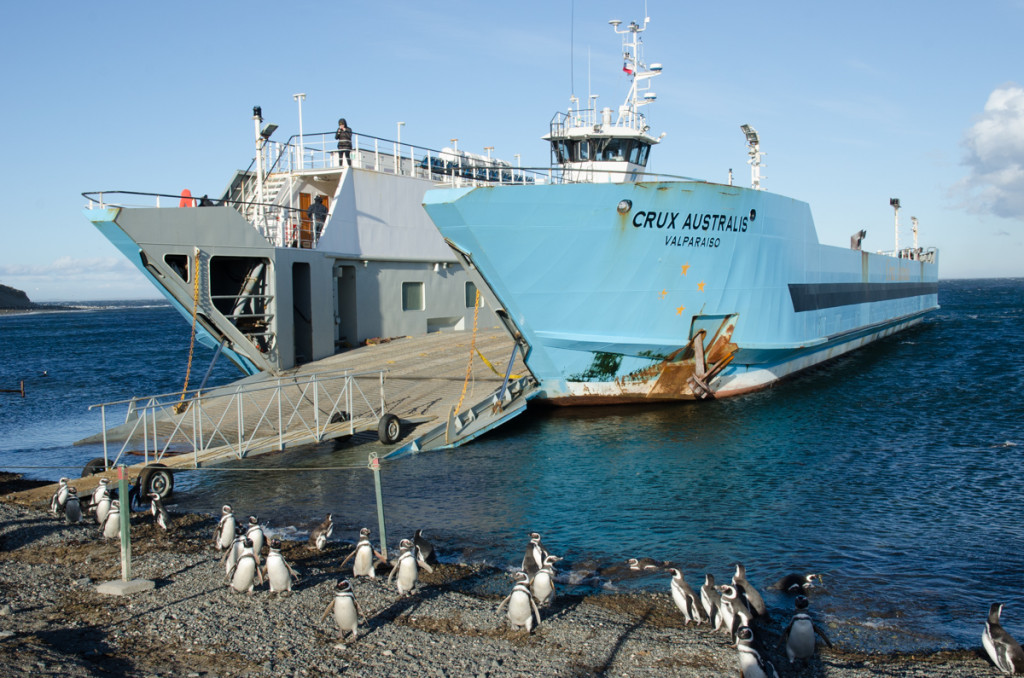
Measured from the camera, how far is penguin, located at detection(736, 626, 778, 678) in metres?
7.27

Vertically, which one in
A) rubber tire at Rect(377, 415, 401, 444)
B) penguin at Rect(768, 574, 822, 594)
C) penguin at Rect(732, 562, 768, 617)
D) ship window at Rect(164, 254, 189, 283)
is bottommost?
penguin at Rect(768, 574, 822, 594)

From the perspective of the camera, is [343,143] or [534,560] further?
[343,143]

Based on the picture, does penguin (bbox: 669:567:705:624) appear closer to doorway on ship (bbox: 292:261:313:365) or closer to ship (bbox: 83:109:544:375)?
ship (bbox: 83:109:544:375)

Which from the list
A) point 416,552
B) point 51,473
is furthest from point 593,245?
point 51,473

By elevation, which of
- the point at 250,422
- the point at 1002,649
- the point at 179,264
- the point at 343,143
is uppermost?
the point at 343,143

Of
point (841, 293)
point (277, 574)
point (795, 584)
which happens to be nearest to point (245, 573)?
point (277, 574)

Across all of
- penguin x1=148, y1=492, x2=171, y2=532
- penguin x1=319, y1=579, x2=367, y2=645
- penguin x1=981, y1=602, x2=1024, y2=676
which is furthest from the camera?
penguin x1=148, y1=492, x2=171, y2=532

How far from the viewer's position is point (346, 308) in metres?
25.4

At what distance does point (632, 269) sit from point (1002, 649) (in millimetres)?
12798

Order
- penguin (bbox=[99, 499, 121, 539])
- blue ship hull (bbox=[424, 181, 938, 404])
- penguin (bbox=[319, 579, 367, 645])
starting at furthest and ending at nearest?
blue ship hull (bbox=[424, 181, 938, 404])
penguin (bbox=[99, 499, 121, 539])
penguin (bbox=[319, 579, 367, 645])

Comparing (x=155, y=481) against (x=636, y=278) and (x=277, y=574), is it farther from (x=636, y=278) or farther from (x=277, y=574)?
(x=636, y=278)

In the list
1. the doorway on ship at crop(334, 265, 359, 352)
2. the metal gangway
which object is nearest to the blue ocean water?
the metal gangway

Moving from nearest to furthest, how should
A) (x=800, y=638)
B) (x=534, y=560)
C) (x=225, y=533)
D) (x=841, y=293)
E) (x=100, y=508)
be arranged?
(x=800, y=638), (x=534, y=560), (x=225, y=533), (x=100, y=508), (x=841, y=293)

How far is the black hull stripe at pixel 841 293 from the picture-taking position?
86.0 ft
